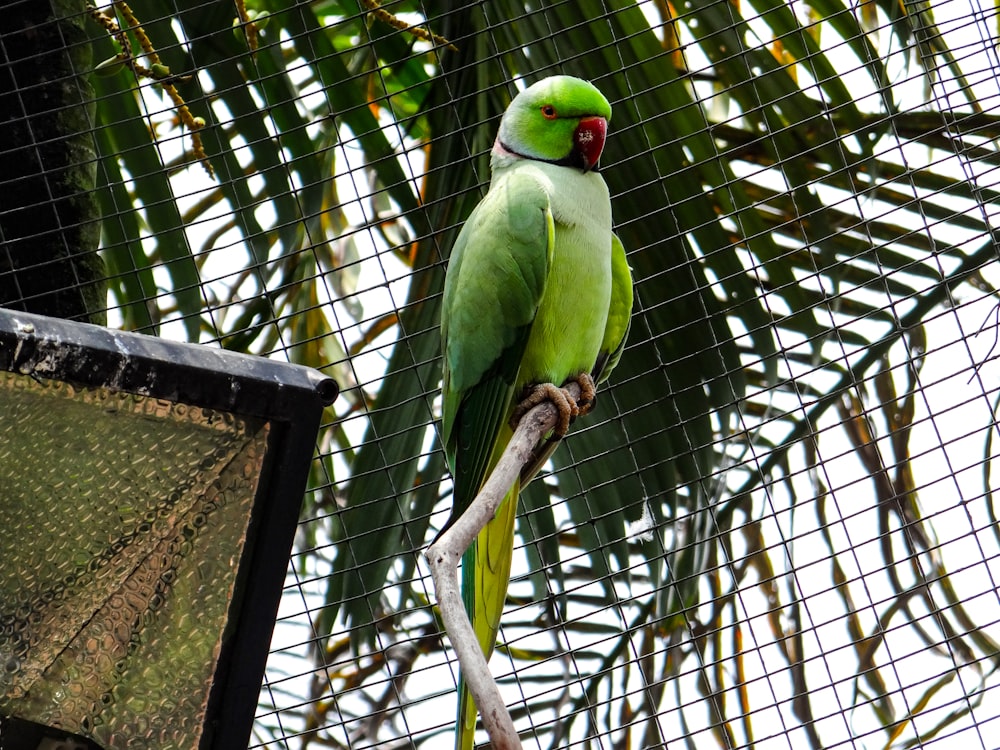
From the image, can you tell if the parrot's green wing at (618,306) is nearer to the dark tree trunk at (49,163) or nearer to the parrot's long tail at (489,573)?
the parrot's long tail at (489,573)

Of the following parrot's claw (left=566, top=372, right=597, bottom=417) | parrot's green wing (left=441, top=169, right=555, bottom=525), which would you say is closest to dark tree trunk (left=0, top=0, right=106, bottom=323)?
parrot's green wing (left=441, top=169, right=555, bottom=525)

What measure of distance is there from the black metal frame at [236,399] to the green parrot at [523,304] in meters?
0.72

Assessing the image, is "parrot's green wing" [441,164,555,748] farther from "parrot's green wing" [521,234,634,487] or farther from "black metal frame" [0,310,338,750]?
"black metal frame" [0,310,338,750]

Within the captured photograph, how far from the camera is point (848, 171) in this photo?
4.91 feet

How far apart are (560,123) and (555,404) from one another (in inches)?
15.0

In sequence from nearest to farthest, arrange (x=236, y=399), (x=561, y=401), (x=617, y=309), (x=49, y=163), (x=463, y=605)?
(x=236, y=399), (x=463, y=605), (x=561, y=401), (x=617, y=309), (x=49, y=163)

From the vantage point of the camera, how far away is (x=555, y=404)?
4.21 ft

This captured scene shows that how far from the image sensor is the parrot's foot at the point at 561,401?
128 cm

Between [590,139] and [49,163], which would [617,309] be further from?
[49,163]

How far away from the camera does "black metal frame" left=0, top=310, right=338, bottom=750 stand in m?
0.51

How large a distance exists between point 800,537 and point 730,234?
49 centimetres

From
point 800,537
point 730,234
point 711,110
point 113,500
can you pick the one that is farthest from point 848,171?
point 113,500

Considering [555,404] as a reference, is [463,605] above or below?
below

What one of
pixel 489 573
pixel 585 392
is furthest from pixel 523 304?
pixel 489 573
